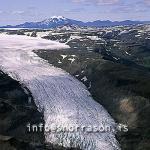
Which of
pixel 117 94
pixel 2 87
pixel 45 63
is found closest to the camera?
pixel 117 94

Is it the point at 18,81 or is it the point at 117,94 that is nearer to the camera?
the point at 117,94

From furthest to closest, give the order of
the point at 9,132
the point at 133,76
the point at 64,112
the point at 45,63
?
the point at 45,63
the point at 133,76
the point at 64,112
the point at 9,132

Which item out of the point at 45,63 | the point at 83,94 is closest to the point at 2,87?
the point at 83,94

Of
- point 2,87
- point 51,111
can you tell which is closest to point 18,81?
point 2,87

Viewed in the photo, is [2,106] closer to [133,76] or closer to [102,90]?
[102,90]

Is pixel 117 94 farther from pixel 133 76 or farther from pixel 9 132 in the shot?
pixel 9 132

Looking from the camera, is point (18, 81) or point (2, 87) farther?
point (18, 81)
